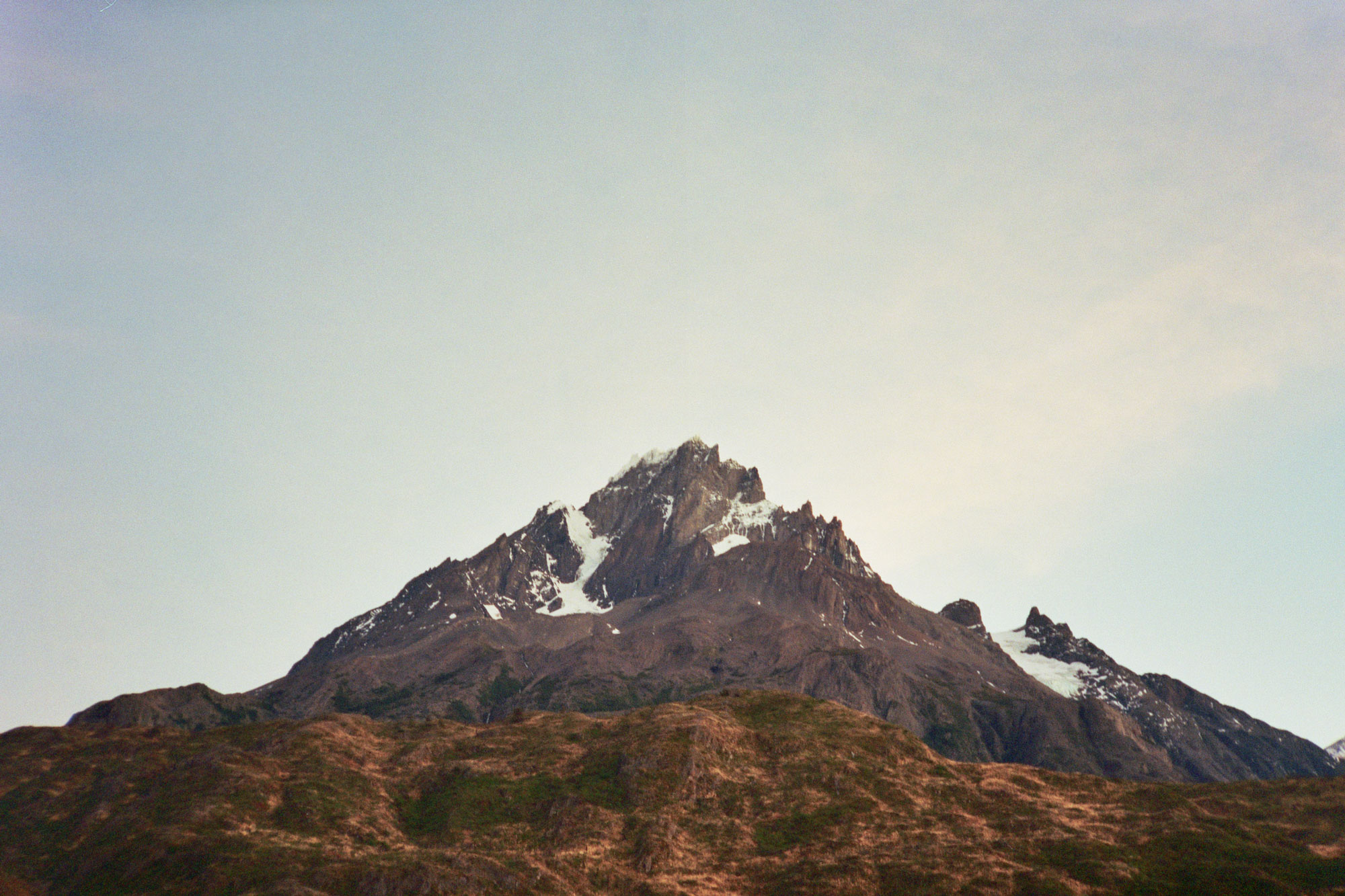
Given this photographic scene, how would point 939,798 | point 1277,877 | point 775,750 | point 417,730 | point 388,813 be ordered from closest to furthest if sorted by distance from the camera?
point 1277,877, point 388,813, point 939,798, point 775,750, point 417,730

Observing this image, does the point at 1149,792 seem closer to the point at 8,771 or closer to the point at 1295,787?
the point at 1295,787

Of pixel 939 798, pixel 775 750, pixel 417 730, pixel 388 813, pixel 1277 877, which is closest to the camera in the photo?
pixel 1277 877

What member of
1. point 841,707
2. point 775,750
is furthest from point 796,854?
point 841,707

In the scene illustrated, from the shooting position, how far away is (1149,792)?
143 m

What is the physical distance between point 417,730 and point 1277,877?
132656 millimetres

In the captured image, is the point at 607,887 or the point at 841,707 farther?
the point at 841,707

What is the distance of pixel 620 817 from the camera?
135625 mm

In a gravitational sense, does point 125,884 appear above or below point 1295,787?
below

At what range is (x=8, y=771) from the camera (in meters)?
147

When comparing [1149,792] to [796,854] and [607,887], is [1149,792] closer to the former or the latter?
[796,854]

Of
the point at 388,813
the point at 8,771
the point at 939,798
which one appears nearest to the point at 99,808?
the point at 8,771

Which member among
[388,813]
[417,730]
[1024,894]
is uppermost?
[417,730]

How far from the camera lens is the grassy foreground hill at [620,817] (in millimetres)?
111500

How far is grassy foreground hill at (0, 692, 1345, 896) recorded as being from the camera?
112 m
